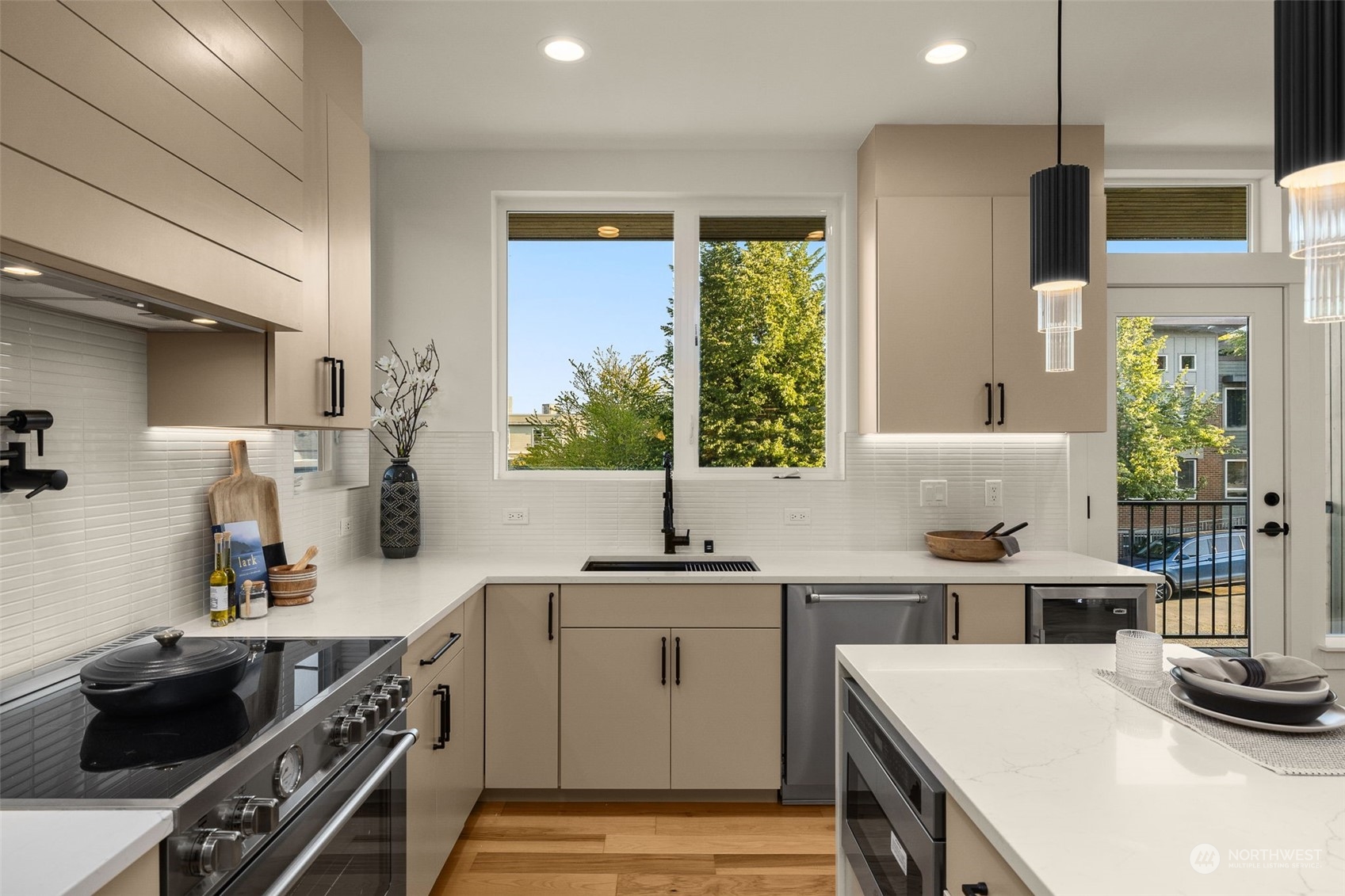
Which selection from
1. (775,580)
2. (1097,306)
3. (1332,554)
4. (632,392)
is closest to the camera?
(775,580)

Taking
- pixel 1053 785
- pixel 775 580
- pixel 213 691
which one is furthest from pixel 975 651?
pixel 213 691

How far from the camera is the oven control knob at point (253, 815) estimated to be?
1103 mm

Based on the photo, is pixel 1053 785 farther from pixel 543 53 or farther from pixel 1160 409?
pixel 1160 409

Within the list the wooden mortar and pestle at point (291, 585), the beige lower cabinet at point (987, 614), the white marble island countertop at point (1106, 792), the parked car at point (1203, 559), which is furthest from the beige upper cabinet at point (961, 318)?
the wooden mortar and pestle at point (291, 585)

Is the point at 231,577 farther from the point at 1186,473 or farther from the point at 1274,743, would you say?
the point at 1186,473

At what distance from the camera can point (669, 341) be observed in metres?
3.49

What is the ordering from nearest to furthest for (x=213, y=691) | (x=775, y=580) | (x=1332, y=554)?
1. (x=213, y=691)
2. (x=775, y=580)
3. (x=1332, y=554)

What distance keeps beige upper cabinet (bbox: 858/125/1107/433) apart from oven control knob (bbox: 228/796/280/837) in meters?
2.51

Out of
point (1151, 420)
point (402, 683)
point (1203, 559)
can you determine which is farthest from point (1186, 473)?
point (402, 683)

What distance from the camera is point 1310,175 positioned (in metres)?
0.87

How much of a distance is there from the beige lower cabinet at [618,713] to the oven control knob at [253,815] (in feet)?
5.56

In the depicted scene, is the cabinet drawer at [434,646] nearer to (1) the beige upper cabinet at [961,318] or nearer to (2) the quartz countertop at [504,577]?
(2) the quartz countertop at [504,577]

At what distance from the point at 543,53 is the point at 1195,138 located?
277cm

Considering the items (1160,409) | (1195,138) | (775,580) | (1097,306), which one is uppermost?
(1195,138)
